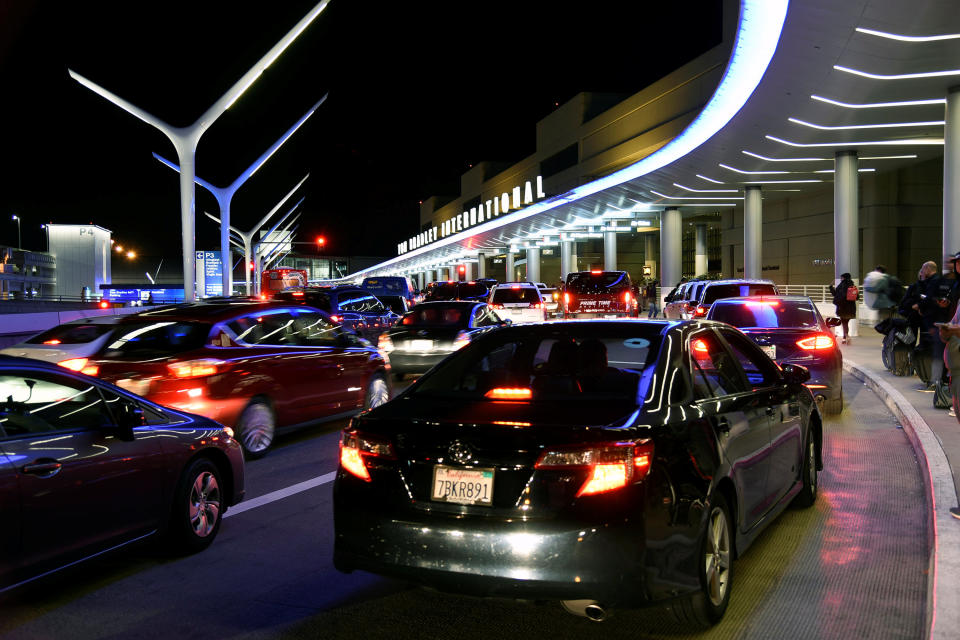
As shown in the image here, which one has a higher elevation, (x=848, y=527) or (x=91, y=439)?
(x=91, y=439)

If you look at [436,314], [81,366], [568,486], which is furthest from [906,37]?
[568,486]

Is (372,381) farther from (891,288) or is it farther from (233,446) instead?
(891,288)

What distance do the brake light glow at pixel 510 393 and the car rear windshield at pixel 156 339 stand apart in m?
4.55

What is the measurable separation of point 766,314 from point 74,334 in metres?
8.45

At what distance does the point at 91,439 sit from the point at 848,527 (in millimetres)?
5023

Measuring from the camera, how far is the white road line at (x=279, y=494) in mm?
6804

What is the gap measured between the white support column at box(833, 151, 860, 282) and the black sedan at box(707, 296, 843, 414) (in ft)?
69.6

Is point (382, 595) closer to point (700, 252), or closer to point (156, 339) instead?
point (156, 339)

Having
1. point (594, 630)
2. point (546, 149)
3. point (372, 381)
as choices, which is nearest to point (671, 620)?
point (594, 630)

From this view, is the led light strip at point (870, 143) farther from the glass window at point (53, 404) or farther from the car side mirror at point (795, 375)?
the glass window at point (53, 404)

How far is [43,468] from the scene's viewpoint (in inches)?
174

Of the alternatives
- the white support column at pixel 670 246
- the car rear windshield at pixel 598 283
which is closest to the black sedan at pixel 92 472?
the car rear windshield at pixel 598 283

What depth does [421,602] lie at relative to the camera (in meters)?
4.65

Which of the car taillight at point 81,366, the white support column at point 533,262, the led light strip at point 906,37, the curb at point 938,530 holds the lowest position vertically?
the curb at point 938,530
